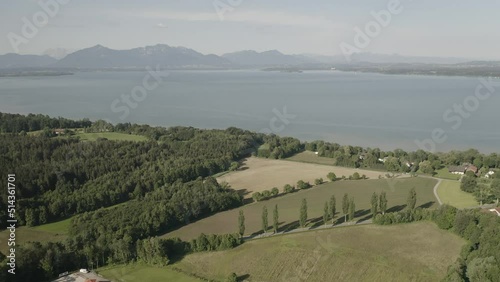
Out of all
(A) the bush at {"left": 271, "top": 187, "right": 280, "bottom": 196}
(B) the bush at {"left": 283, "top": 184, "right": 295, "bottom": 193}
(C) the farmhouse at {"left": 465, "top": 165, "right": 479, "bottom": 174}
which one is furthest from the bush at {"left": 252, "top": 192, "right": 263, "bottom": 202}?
(C) the farmhouse at {"left": 465, "top": 165, "right": 479, "bottom": 174}

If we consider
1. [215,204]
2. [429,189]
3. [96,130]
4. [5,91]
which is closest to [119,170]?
[215,204]

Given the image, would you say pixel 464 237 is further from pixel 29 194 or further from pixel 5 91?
pixel 5 91

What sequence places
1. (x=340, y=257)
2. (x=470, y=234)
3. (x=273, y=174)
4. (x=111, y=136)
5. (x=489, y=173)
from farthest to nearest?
(x=111, y=136) → (x=273, y=174) → (x=489, y=173) → (x=470, y=234) → (x=340, y=257)

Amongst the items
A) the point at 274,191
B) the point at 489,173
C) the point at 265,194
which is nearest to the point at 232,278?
the point at 265,194

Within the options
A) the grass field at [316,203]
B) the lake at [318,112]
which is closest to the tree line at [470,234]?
the grass field at [316,203]

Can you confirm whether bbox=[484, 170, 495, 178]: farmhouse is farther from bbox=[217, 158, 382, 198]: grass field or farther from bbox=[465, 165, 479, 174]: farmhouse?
bbox=[217, 158, 382, 198]: grass field

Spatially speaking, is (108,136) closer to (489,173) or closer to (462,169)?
(462,169)
